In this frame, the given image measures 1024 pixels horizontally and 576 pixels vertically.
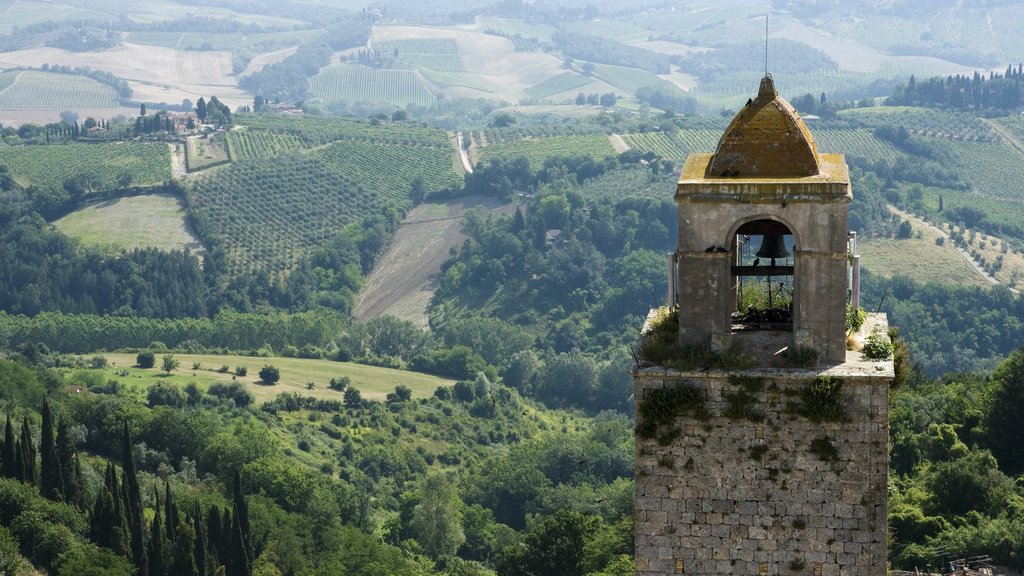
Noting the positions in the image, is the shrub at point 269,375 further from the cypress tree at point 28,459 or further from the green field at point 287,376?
the cypress tree at point 28,459

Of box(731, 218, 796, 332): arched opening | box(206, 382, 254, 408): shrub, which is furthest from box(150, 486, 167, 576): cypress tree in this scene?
box(731, 218, 796, 332): arched opening

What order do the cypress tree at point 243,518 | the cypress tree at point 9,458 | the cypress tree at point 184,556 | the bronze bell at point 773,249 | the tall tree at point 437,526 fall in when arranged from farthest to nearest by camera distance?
the tall tree at point 437,526 < the cypress tree at point 9,458 < the cypress tree at point 243,518 < the cypress tree at point 184,556 < the bronze bell at point 773,249

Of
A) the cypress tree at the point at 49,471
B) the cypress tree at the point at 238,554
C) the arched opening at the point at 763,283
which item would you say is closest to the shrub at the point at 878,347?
the arched opening at the point at 763,283

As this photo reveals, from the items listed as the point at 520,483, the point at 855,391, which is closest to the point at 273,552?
the point at 520,483

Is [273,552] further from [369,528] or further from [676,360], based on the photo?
[676,360]

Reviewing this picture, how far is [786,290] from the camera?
28797mm

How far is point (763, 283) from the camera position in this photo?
29.6 m

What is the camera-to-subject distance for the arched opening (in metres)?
27.5

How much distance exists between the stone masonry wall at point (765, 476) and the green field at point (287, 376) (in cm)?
12821

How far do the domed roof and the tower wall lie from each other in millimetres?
2996

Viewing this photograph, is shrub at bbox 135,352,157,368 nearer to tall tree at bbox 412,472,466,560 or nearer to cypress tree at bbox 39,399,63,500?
tall tree at bbox 412,472,466,560

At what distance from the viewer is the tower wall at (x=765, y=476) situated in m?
25.5

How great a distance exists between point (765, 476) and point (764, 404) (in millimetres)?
1052

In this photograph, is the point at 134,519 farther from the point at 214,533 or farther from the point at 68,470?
the point at 68,470
